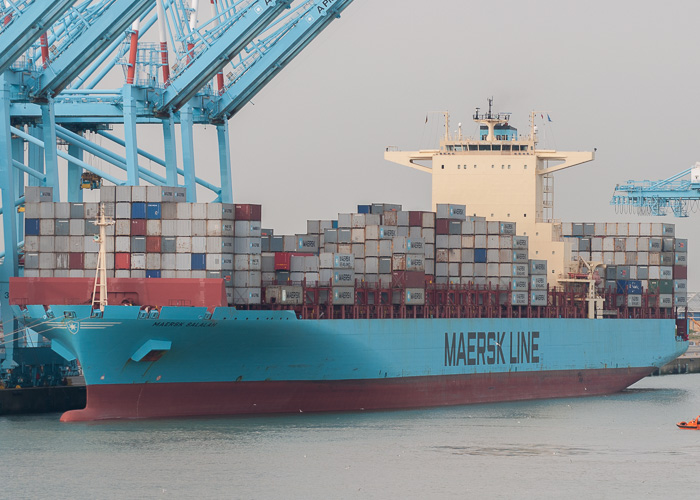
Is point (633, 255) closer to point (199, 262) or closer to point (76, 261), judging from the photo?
point (199, 262)

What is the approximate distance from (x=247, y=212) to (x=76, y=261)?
5464 mm

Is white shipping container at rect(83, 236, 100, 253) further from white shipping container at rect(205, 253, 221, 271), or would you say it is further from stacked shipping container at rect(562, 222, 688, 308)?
stacked shipping container at rect(562, 222, 688, 308)

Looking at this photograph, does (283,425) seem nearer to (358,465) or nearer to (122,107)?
(358,465)

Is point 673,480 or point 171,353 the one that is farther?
point 171,353

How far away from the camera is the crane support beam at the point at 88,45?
47219 millimetres

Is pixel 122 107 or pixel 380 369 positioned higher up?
pixel 122 107

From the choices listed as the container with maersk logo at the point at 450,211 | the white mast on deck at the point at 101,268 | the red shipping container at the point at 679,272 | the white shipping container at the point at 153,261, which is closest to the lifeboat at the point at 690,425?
the container with maersk logo at the point at 450,211

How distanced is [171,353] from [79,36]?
11217 mm

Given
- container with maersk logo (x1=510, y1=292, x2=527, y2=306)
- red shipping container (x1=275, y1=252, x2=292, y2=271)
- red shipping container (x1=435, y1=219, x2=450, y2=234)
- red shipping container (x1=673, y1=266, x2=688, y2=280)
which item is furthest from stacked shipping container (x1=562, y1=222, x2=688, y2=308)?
red shipping container (x1=275, y1=252, x2=292, y2=271)

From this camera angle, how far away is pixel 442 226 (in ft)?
171

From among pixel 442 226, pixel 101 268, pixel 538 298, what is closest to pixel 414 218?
pixel 442 226

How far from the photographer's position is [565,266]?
58.6 m

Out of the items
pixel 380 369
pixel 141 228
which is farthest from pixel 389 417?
pixel 141 228

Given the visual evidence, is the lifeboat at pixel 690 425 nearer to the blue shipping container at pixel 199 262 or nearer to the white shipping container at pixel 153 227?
the blue shipping container at pixel 199 262
